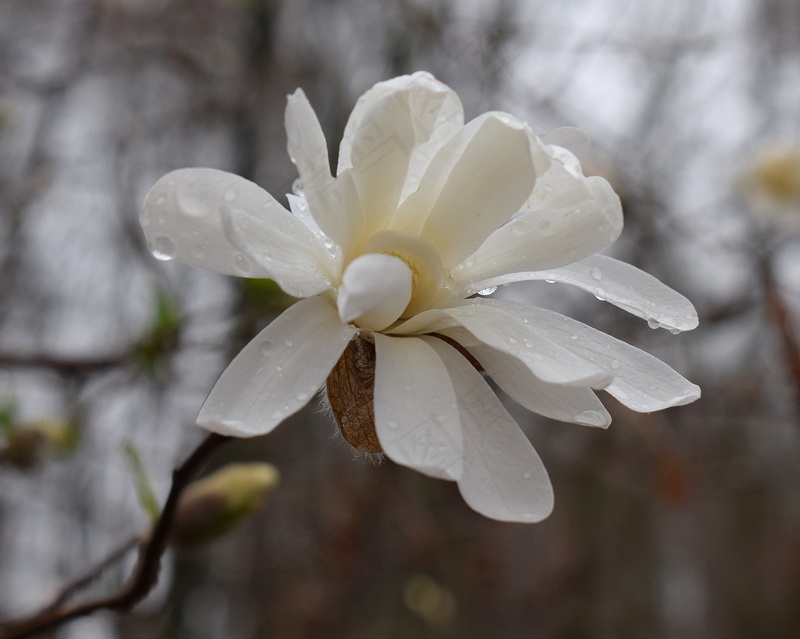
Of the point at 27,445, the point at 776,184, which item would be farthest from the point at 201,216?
the point at 776,184

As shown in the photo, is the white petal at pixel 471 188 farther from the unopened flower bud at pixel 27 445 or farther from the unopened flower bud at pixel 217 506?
the unopened flower bud at pixel 27 445

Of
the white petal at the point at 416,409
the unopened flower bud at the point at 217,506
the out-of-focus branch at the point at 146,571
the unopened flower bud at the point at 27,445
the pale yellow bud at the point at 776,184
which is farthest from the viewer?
the pale yellow bud at the point at 776,184

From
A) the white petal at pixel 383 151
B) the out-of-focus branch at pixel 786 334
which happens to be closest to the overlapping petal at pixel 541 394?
the white petal at pixel 383 151

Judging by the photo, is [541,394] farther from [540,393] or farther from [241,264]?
[241,264]

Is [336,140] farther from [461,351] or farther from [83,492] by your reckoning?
[461,351]

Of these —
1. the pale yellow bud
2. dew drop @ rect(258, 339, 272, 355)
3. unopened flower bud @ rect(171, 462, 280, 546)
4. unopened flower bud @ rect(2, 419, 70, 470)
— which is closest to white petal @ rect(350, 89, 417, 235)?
dew drop @ rect(258, 339, 272, 355)

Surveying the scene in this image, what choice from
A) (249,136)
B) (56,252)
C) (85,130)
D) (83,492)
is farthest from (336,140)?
(83,492)

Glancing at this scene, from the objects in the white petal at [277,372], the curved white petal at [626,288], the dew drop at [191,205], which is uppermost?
the dew drop at [191,205]
